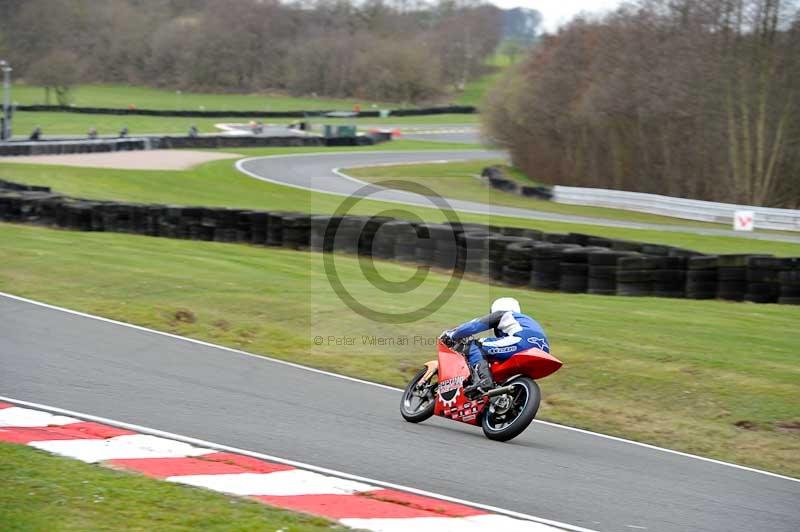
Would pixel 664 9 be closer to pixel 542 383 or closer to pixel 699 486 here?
pixel 542 383

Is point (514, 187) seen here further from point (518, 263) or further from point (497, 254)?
point (518, 263)

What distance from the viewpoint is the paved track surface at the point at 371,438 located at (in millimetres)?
6836

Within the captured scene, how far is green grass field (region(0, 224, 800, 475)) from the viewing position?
9.72 m

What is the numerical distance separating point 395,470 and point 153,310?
673cm

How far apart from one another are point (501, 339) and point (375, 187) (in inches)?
1161

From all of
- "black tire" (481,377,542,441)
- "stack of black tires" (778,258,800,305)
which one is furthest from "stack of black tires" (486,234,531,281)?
"black tire" (481,377,542,441)

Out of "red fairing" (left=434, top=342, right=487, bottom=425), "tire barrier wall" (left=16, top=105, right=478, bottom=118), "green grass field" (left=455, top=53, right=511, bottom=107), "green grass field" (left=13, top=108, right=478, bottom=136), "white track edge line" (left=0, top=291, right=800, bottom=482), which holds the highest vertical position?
"green grass field" (left=455, top=53, right=511, bottom=107)

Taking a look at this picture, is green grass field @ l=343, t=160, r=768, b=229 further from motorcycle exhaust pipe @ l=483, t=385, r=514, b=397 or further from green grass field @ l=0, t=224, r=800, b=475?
motorcycle exhaust pipe @ l=483, t=385, r=514, b=397

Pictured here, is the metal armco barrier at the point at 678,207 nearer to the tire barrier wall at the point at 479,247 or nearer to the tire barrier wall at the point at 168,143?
the tire barrier wall at the point at 479,247

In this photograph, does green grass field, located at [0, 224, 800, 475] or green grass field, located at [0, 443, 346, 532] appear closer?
green grass field, located at [0, 443, 346, 532]

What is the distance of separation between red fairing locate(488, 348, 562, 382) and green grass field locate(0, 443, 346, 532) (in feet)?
9.34

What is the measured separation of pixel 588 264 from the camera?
1574cm

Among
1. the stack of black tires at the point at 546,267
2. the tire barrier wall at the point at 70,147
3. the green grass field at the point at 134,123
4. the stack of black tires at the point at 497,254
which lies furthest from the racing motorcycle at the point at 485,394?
the green grass field at the point at 134,123

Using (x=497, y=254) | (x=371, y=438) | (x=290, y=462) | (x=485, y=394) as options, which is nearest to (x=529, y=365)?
(x=485, y=394)
